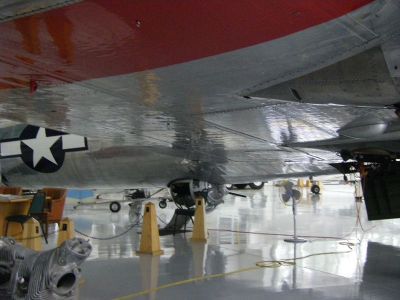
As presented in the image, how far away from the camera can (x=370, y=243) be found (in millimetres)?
8367

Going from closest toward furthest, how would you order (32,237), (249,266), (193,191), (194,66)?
(194,66) < (32,237) < (249,266) < (193,191)

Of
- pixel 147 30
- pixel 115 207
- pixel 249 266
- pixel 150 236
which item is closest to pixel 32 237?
pixel 150 236

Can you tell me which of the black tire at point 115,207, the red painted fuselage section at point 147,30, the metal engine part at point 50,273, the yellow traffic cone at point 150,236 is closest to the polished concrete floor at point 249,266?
the yellow traffic cone at point 150,236

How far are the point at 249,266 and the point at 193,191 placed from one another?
3459mm

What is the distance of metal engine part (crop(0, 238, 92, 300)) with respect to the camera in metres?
3.29

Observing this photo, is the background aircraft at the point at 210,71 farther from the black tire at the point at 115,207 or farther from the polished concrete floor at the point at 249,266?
the black tire at the point at 115,207

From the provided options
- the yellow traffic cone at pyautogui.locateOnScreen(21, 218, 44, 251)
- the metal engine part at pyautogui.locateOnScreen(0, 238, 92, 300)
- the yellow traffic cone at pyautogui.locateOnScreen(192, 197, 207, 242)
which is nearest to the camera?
the metal engine part at pyautogui.locateOnScreen(0, 238, 92, 300)

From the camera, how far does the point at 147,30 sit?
213cm

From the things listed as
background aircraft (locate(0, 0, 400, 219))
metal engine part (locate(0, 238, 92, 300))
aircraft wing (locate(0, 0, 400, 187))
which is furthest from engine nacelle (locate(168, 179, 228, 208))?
metal engine part (locate(0, 238, 92, 300))

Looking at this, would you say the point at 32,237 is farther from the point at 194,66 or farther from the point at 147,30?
the point at 147,30

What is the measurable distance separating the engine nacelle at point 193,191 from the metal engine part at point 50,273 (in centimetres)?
590

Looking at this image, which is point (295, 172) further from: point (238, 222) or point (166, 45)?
point (166, 45)

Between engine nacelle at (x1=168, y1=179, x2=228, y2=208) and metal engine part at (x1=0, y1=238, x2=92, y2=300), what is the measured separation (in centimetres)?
590

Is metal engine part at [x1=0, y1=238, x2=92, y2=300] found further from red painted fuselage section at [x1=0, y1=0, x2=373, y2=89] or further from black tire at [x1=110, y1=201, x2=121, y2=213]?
black tire at [x1=110, y1=201, x2=121, y2=213]
